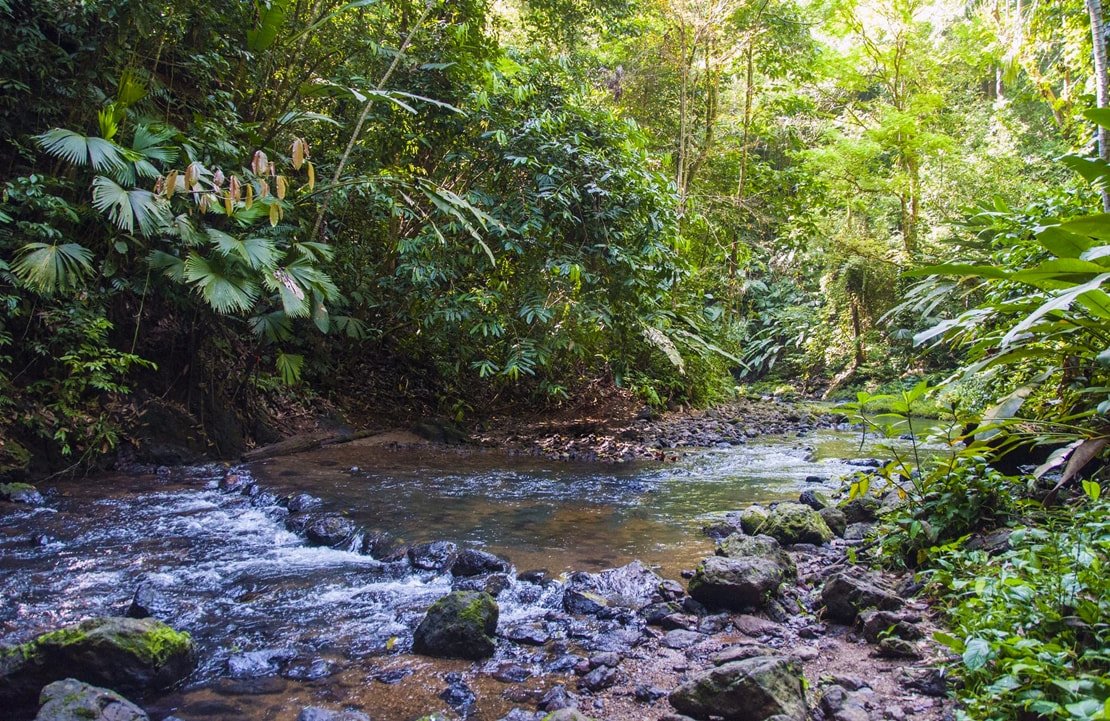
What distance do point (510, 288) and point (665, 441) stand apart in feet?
8.90

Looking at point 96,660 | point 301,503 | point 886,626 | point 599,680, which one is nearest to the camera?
point 96,660

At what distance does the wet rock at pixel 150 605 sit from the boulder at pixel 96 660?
1.81ft

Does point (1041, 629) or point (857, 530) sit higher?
point (1041, 629)

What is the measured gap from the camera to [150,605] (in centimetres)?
301

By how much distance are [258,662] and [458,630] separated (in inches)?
30.9

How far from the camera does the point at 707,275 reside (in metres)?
Result: 12.2

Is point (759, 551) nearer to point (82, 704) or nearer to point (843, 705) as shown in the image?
point (843, 705)

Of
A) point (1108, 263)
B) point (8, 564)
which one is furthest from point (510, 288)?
point (1108, 263)

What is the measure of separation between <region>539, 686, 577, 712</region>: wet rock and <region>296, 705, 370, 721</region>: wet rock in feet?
1.97

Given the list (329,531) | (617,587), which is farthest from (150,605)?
(617,587)

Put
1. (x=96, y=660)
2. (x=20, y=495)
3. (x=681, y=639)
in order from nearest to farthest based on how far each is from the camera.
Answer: (x=96, y=660)
(x=681, y=639)
(x=20, y=495)

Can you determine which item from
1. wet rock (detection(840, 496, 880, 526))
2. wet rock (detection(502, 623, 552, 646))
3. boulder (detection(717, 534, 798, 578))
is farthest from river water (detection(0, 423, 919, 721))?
wet rock (detection(840, 496, 880, 526))

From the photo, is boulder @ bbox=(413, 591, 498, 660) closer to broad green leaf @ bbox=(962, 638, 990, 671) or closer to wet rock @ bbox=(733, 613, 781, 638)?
wet rock @ bbox=(733, 613, 781, 638)

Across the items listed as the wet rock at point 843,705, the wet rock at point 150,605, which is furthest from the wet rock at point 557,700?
the wet rock at point 150,605
